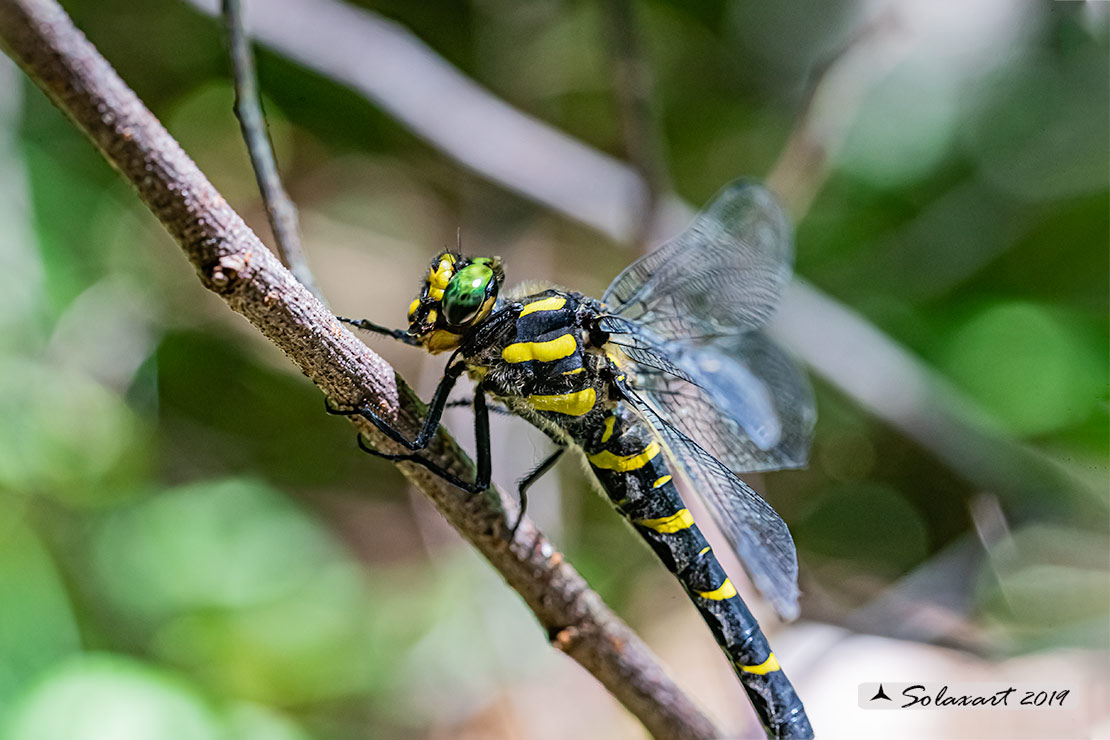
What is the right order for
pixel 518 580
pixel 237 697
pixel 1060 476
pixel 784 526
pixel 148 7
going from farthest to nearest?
pixel 148 7, pixel 1060 476, pixel 237 697, pixel 784 526, pixel 518 580

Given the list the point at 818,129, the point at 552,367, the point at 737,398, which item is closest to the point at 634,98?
the point at 818,129

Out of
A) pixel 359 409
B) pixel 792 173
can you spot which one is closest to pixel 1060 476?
pixel 792 173

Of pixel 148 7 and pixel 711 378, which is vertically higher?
pixel 148 7

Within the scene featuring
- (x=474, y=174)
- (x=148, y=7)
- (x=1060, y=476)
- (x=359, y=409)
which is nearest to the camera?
(x=359, y=409)

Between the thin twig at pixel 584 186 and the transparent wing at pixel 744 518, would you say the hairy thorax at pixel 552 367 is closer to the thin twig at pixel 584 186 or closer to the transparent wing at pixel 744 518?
the transparent wing at pixel 744 518

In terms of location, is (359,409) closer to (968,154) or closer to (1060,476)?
(1060,476)

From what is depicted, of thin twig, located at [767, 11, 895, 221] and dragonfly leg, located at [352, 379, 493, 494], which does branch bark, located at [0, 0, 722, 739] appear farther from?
thin twig, located at [767, 11, 895, 221]

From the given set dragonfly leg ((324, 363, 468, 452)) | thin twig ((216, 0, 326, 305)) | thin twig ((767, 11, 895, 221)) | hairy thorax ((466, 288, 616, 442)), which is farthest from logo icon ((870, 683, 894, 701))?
thin twig ((767, 11, 895, 221))
